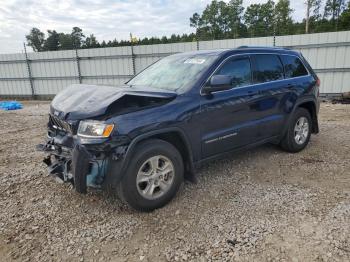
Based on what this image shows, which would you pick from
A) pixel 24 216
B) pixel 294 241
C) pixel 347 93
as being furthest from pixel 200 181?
pixel 347 93

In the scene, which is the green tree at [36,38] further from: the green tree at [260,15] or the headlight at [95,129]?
the headlight at [95,129]

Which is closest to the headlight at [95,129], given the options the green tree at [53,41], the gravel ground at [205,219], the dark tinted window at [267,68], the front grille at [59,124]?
the front grille at [59,124]

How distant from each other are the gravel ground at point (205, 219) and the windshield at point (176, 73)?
1426 mm

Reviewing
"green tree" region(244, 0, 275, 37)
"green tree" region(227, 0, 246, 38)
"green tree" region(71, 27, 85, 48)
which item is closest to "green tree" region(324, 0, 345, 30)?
"green tree" region(244, 0, 275, 37)

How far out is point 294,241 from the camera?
266 cm

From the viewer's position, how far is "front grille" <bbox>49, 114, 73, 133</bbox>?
304cm

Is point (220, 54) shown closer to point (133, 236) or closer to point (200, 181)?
point (200, 181)

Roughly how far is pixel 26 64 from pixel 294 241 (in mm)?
18003

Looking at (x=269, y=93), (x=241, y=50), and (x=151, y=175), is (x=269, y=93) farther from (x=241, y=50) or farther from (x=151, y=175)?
(x=151, y=175)

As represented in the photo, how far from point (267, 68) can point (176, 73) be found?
159cm

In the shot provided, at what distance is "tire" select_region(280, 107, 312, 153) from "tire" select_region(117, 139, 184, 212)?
2461 mm

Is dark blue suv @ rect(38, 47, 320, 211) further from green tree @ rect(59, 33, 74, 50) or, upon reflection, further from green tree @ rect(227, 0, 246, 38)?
green tree @ rect(59, 33, 74, 50)

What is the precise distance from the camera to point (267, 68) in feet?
14.7

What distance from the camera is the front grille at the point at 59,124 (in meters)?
3.04
